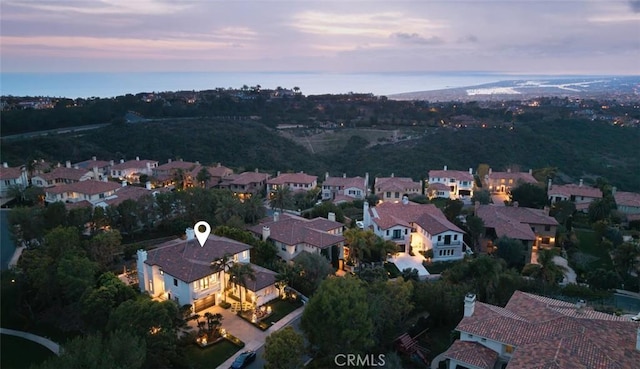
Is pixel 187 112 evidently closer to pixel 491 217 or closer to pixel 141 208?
pixel 141 208

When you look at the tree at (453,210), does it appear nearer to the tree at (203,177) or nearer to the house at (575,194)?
the house at (575,194)

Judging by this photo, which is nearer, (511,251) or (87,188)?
(511,251)

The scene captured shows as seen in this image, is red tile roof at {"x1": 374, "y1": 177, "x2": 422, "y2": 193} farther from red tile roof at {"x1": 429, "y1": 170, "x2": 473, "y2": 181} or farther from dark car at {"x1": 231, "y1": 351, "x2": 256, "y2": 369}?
dark car at {"x1": 231, "y1": 351, "x2": 256, "y2": 369}

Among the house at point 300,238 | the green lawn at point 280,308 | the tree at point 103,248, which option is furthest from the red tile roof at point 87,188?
the green lawn at point 280,308

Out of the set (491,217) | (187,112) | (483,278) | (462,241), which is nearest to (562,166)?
(491,217)

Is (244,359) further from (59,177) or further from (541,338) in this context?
(59,177)

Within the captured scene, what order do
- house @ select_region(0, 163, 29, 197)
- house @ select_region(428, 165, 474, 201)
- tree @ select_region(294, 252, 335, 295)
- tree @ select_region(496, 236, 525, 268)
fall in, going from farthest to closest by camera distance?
house @ select_region(428, 165, 474, 201) < house @ select_region(0, 163, 29, 197) < tree @ select_region(496, 236, 525, 268) < tree @ select_region(294, 252, 335, 295)

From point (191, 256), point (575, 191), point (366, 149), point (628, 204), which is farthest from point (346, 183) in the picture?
point (366, 149)

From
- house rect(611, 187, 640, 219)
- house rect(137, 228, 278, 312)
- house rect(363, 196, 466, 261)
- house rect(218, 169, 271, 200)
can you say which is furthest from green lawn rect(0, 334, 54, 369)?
house rect(611, 187, 640, 219)
